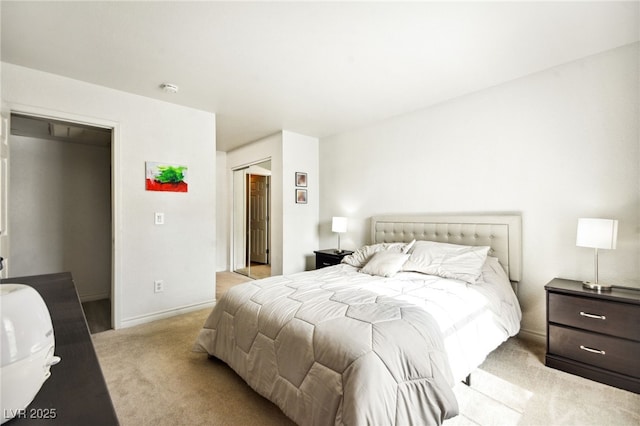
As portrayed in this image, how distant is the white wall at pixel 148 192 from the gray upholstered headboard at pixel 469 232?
2.41 meters

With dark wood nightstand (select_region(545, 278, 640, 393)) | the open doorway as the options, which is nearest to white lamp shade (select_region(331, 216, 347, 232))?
dark wood nightstand (select_region(545, 278, 640, 393))

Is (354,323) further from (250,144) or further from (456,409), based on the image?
(250,144)

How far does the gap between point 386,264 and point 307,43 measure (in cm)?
205

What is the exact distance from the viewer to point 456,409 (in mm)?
1372

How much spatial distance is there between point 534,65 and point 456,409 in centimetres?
284

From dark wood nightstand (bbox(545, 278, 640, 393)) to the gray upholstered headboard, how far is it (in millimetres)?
453

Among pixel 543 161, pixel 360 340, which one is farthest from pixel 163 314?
pixel 543 161

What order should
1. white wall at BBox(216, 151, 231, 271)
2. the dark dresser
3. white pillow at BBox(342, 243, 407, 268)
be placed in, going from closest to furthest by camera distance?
the dark dresser → white pillow at BBox(342, 243, 407, 268) → white wall at BBox(216, 151, 231, 271)

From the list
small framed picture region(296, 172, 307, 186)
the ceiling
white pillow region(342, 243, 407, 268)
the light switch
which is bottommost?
white pillow region(342, 243, 407, 268)

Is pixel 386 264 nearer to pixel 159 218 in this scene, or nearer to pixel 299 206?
pixel 299 206

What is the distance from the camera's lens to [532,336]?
2.65m

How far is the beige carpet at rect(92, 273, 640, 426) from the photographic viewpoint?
168 centimetres

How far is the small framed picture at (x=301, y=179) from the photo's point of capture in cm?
459

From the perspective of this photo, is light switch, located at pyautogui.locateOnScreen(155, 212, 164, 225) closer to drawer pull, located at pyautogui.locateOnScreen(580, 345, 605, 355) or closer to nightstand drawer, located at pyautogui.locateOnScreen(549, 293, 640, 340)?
nightstand drawer, located at pyautogui.locateOnScreen(549, 293, 640, 340)
